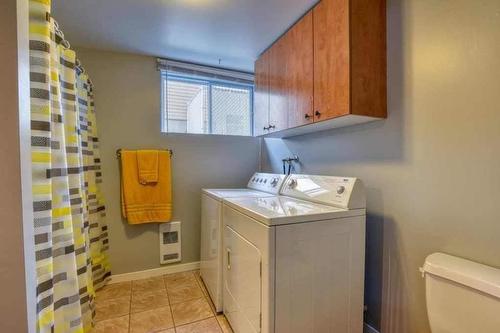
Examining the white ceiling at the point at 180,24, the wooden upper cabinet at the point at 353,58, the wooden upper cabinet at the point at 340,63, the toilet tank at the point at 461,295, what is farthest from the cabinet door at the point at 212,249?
the white ceiling at the point at 180,24

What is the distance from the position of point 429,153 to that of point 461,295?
25.8 inches

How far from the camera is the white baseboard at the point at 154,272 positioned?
2.33 m

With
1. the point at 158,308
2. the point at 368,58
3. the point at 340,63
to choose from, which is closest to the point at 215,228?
the point at 158,308

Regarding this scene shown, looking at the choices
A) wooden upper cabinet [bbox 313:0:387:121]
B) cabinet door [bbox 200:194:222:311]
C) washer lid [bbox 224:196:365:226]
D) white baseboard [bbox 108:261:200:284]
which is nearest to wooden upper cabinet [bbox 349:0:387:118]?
wooden upper cabinet [bbox 313:0:387:121]

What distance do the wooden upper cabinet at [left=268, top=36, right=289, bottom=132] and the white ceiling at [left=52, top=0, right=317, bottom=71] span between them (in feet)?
0.41

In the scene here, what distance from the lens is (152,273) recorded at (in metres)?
2.44

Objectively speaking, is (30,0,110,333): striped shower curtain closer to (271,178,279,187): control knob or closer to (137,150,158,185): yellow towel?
(137,150,158,185): yellow towel

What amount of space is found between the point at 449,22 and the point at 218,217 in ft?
5.76

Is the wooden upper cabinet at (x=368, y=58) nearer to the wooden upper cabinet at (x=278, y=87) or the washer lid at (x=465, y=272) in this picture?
the wooden upper cabinet at (x=278, y=87)

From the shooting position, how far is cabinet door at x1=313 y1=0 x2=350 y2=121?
134cm

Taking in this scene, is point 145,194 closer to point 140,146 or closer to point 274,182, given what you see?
point 140,146

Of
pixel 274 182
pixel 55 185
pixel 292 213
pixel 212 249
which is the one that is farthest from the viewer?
pixel 274 182

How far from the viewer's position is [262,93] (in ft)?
7.34

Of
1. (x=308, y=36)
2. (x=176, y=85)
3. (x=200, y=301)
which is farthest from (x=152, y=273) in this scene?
(x=308, y=36)
